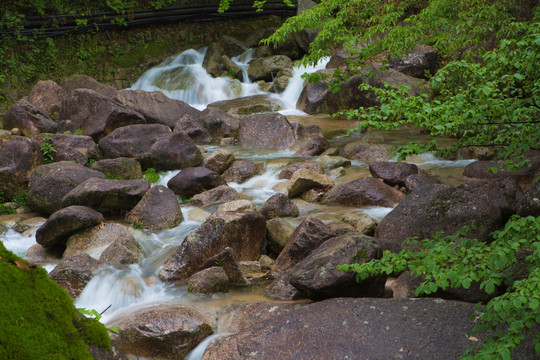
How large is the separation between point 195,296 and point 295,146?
7053mm

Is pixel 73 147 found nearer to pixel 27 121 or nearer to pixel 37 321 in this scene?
pixel 27 121

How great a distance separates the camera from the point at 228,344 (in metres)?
4.11

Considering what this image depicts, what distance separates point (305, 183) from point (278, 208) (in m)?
1.10

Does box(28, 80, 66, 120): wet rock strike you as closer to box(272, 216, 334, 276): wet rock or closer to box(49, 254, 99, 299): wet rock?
box(49, 254, 99, 299): wet rock

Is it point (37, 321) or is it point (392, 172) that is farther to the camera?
point (392, 172)

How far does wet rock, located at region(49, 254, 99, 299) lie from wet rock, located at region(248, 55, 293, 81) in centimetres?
1410

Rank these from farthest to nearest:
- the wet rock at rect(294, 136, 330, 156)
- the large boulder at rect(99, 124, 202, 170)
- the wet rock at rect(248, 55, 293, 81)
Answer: the wet rock at rect(248, 55, 293, 81) → the wet rock at rect(294, 136, 330, 156) → the large boulder at rect(99, 124, 202, 170)

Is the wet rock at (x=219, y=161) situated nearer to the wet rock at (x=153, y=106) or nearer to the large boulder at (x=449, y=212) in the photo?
the wet rock at (x=153, y=106)

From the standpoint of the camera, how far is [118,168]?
9750 mm

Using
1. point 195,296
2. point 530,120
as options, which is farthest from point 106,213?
point 530,120

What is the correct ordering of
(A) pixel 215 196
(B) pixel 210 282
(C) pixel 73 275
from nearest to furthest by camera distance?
(B) pixel 210 282 → (C) pixel 73 275 → (A) pixel 215 196

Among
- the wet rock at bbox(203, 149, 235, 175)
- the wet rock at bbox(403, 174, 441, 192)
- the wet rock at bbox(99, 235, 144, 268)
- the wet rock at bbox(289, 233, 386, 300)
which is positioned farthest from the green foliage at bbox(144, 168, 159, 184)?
the wet rock at bbox(289, 233, 386, 300)

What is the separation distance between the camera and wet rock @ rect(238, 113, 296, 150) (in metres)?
A: 12.4

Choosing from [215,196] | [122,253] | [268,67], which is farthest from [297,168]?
[268,67]
